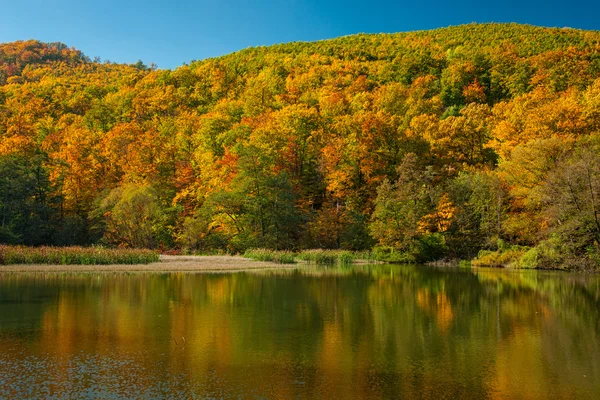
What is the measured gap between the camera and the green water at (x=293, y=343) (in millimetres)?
9539

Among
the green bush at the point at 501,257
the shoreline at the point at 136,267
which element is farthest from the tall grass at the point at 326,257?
the green bush at the point at 501,257

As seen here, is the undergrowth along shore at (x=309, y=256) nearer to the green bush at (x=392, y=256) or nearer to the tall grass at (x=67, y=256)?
the green bush at (x=392, y=256)

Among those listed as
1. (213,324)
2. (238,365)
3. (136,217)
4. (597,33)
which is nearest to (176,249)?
(136,217)

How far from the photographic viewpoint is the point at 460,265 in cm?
4516

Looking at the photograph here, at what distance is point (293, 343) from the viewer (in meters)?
13.1

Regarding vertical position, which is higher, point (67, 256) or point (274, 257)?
point (67, 256)

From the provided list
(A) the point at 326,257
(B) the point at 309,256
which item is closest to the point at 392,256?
(A) the point at 326,257

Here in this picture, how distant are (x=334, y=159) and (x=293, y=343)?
46728 millimetres

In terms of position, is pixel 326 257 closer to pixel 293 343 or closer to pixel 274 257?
pixel 274 257

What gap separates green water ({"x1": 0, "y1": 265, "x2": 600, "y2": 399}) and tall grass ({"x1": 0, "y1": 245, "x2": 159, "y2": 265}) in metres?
10.1

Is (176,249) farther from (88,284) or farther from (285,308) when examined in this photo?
(285,308)

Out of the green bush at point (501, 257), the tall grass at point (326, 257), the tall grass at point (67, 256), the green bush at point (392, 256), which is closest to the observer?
the tall grass at point (67, 256)

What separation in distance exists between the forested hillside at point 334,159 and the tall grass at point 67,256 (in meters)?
13.5

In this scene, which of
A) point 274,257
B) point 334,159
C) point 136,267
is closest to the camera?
point 136,267
